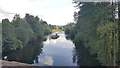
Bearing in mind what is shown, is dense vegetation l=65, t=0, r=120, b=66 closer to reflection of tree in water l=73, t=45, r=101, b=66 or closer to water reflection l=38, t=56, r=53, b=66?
reflection of tree in water l=73, t=45, r=101, b=66

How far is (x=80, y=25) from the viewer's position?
4.38m

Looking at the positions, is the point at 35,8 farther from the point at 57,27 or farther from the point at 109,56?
the point at 109,56

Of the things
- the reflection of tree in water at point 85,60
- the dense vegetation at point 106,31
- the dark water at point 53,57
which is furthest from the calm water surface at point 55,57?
the dense vegetation at point 106,31

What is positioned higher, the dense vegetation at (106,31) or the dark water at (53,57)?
the dense vegetation at (106,31)

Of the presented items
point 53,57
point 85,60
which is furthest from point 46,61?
point 85,60

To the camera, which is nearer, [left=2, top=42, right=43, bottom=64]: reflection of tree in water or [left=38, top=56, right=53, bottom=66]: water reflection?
[left=38, top=56, right=53, bottom=66]: water reflection

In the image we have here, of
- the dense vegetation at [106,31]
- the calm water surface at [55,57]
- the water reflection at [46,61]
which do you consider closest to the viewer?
the dense vegetation at [106,31]

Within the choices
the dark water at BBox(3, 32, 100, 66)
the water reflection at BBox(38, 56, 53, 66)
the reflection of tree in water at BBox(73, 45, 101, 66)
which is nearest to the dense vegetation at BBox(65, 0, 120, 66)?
the reflection of tree in water at BBox(73, 45, 101, 66)

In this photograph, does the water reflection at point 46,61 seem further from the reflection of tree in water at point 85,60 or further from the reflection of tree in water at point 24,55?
the reflection of tree in water at point 85,60

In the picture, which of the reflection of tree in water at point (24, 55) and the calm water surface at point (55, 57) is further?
the reflection of tree in water at point (24, 55)

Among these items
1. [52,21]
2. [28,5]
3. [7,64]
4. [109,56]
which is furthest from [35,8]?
[109,56]

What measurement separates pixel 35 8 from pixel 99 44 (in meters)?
1.48

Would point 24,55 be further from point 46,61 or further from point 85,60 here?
point 85,60

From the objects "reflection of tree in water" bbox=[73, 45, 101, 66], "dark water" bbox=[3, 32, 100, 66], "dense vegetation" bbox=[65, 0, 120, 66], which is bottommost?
"reflection of tree in water" bbox=[73, 45, 101, 66]
